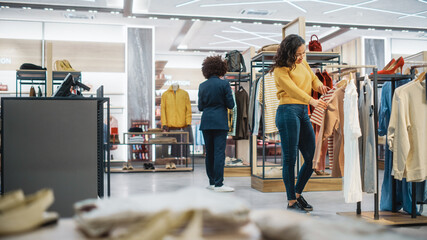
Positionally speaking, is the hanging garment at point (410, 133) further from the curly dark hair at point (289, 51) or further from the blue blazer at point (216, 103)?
the blue blazer at point (216, 103)

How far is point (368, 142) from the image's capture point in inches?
133

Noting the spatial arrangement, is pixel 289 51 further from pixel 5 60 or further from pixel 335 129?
pixel 5 60

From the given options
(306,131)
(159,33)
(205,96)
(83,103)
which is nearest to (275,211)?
(83,103)

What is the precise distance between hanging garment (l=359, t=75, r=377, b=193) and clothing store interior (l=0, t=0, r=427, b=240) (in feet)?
0.04

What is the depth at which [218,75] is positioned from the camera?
5.10 m

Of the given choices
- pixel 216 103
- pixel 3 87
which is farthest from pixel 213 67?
pixel 3 87

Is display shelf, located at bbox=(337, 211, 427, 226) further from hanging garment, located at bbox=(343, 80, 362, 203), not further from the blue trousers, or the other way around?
the blue trousers

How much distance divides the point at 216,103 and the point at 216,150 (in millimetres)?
551

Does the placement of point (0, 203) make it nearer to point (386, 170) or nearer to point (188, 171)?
point (386, 170)

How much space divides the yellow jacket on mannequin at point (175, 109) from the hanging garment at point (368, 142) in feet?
15.7

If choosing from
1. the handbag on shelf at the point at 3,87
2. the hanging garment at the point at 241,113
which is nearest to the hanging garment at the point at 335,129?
the hanging garment at the point at 241,113

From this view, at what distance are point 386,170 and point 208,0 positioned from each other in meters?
4.92

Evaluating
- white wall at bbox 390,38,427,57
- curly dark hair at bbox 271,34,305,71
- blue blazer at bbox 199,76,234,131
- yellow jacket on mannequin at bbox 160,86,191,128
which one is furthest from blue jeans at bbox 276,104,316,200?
white wall at bbox 390,38,427,57

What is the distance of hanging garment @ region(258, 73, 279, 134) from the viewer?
17.0ft
